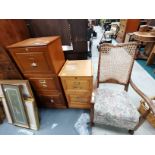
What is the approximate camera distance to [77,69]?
142 centimetres

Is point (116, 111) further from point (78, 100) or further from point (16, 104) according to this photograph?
point (16, 104)

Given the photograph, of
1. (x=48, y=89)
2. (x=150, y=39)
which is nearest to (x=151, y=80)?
(x=150, y=39)

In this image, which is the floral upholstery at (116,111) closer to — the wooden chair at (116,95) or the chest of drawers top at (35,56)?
the wooden chair at (116,95)

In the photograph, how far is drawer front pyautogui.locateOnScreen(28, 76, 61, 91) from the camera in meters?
1.35

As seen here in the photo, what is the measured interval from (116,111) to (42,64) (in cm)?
94

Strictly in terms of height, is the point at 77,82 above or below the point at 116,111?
above

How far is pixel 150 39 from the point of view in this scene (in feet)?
8.81

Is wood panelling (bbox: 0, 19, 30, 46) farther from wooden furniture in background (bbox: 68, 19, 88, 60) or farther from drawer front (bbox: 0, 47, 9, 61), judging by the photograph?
wooden furniture in background (bbox: 68, 19, 88, 60)

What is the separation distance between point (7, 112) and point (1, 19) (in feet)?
3.76

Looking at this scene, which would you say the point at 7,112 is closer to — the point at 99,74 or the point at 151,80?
the point at 99,74

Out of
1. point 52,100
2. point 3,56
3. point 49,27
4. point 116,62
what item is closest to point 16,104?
point 52,100

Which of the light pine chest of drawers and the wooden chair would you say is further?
the light pine chest of drawers

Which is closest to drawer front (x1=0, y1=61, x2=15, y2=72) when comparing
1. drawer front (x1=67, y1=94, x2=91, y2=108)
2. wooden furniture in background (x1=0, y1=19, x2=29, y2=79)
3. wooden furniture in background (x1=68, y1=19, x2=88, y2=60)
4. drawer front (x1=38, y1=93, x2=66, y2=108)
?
wooden furniture in background (x1=0, y1=19, x2=29, y2=79)

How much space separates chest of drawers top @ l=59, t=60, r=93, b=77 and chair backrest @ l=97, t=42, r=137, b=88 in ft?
0.54
